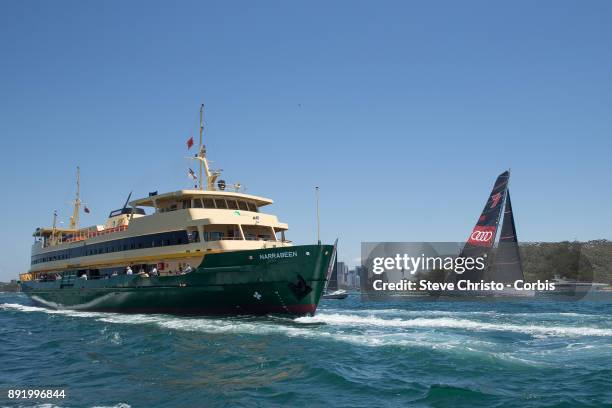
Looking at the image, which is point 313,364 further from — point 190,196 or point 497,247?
point 497,247

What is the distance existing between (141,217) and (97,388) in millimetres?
20008

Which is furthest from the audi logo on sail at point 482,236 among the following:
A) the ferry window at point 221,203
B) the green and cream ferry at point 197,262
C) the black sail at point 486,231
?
the ferry window at point 221,203

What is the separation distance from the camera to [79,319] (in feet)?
95.3

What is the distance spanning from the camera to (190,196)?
29234mm

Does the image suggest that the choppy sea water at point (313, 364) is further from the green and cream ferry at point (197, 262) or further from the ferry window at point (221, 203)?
the ferry window at point (221, 203)

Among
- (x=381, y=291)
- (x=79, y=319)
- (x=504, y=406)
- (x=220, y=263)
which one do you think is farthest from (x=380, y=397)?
(x=381, y=291)

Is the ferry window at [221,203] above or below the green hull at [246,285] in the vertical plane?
above

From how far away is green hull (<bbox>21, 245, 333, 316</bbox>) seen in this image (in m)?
24.5

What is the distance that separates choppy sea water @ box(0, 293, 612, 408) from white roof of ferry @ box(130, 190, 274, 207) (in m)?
8.03

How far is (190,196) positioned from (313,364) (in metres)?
17.3

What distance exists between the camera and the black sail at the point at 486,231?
67.2 meters

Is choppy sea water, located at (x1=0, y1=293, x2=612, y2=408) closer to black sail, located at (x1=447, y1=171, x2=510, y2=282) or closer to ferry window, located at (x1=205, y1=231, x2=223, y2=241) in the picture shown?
ferry window, located at (x1=205, y1=231, x2=223, y2=241)

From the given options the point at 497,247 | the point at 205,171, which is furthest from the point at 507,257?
the point at 205,171

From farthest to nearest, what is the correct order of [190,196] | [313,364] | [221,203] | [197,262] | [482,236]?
1. [482,236]
2. [221,203]
3. [190,196]
4. [197,262]
5. [313,364]
